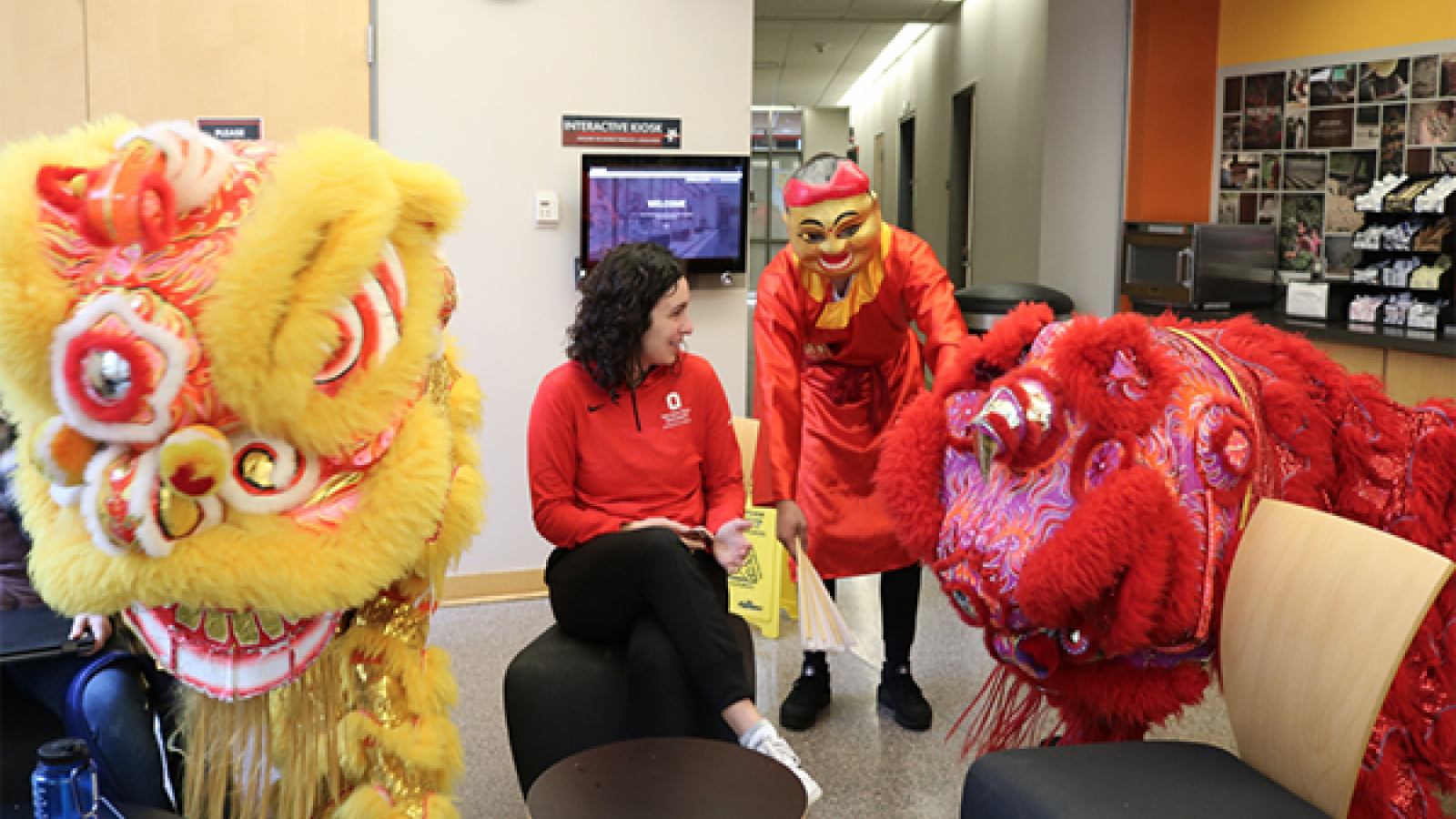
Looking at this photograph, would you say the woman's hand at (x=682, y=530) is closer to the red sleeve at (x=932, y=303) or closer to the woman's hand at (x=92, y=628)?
the red sleeve at (x=932, y=303)

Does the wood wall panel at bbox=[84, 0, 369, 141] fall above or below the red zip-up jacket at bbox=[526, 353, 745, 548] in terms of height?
above

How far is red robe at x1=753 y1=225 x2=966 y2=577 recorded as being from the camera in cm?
268

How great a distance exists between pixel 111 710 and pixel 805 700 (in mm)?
1686

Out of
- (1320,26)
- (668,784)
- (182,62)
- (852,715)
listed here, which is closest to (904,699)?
(852,715)

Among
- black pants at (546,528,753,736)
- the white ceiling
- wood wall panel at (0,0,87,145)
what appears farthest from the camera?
the white ceiling

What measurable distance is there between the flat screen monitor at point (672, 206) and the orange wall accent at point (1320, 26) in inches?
107

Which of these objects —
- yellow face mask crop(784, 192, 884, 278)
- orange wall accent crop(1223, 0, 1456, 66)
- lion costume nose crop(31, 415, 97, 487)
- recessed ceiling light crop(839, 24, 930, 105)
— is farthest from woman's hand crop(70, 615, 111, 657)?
recessed ceiling light crop(839, 24, 930, 105)

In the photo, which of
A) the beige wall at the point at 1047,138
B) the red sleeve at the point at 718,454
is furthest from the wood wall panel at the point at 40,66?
the beige wall at the point at 1047,138

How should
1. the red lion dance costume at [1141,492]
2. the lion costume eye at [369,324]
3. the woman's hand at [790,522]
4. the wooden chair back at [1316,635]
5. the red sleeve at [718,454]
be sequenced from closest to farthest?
the wooden chair back at [1316,635]
the lion costume eye at [369,324]
the red lion dance costume at [1141,492]
the red sleeve at [718,454]
the woman's hand at [790,522]

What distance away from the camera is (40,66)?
11.3ft

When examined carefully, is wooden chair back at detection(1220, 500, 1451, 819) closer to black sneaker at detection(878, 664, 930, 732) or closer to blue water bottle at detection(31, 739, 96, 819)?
black sneaker at detection(878, 664, 930, 732)

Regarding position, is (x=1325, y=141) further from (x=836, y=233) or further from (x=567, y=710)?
(x=567, y=710)

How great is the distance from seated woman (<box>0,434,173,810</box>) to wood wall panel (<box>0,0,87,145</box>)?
2.06 metres

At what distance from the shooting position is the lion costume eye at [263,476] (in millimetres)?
1518
